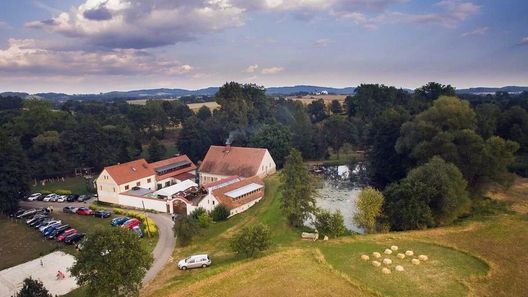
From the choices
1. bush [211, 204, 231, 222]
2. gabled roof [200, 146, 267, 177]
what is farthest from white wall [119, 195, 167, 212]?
gabled roof [200, 146, 267, 177]

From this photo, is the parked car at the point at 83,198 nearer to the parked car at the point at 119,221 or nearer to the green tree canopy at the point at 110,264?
the parked car at the point at 119,221

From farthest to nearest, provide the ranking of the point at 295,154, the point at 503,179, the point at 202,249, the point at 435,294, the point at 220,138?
the point at 220,138, the point at 503,179, the point at 295,154, the point at 202,249, the point at 435,294

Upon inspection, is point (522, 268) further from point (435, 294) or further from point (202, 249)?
point (202, 249)

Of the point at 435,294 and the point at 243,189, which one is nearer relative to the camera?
the point at 435,294

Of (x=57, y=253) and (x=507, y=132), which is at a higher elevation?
(x=507, y=132)

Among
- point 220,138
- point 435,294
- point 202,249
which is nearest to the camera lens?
point 435,294

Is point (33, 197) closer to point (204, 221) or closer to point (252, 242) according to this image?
point (204, 221)

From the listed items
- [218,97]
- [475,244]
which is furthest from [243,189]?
[218,97]

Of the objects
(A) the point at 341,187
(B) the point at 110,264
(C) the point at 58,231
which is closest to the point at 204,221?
(C) the point at 58,231
